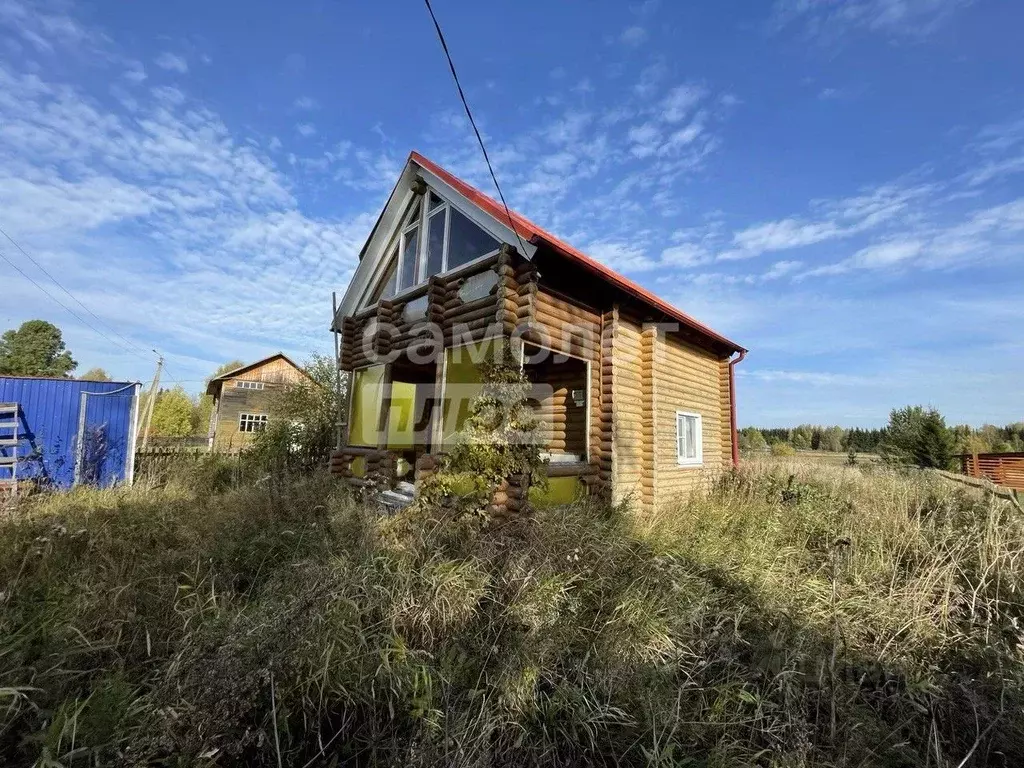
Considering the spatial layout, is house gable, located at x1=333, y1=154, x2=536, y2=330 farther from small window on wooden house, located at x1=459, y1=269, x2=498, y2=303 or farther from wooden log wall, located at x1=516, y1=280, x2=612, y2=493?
wooden log wall, located at x1=516, y1=280, x2=612, y2=493

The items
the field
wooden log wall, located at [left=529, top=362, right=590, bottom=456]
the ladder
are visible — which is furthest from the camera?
wooden log wall, located at [left=529, top=362, right=590, bottom=456]

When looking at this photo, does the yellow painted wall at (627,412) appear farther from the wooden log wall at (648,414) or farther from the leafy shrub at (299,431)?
the leafy shrub at (299,431)

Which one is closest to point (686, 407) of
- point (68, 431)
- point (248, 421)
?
point (68, 431)

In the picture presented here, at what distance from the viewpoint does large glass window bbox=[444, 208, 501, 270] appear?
7663 millimetres

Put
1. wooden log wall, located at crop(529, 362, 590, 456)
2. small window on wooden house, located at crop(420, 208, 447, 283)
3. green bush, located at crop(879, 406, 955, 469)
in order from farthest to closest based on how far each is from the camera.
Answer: green bush, located at crop(879, 406, 955, 469) < wooden log wall, located at crop(529, 362, 590, 456) < small window on wooden house, located at crop(420, 208, 447, 283)

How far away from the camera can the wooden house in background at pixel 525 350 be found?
7.14m

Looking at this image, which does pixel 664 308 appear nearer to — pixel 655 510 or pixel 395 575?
pixel 655 510

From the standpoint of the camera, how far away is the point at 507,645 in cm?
329

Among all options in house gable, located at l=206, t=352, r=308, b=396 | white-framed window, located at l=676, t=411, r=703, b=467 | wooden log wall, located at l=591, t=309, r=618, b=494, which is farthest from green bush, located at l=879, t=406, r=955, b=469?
house gable, located at l=206, t=352, r=308, b=396

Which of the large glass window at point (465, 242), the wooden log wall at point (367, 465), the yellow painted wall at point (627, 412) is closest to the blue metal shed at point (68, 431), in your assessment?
the wooden log wall at point (367, 465)

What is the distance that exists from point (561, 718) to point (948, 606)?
3.80 meters

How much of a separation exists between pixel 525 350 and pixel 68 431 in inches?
406

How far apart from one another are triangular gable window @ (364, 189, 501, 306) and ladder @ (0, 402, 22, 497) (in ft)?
24.6

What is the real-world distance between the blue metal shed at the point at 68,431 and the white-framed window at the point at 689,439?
1230 centimetres
